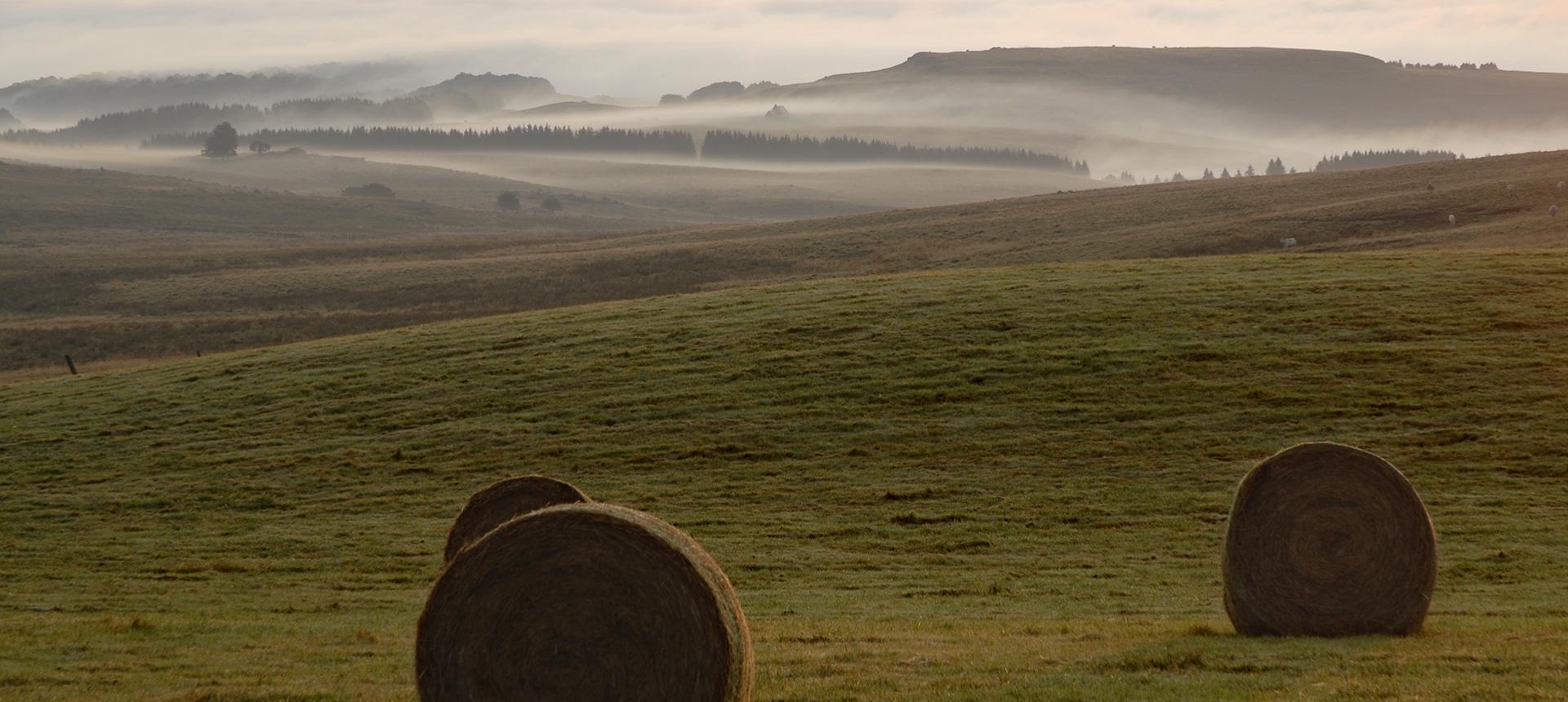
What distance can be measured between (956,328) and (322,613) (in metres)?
20.8

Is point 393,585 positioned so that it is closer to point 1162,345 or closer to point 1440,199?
point 1162,345

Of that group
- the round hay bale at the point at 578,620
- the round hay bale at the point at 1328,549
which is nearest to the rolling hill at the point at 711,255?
the round hay bale at the point at 1328,549

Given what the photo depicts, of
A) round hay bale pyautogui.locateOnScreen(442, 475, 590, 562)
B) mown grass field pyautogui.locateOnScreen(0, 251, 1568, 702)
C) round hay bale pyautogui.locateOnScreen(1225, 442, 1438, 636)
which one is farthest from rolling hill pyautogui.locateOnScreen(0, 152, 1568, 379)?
A: round hay bale pyautogui.locateOnScreen(442, 475, 590, 562)

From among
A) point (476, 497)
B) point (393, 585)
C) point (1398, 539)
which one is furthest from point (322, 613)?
point (1398, 539)

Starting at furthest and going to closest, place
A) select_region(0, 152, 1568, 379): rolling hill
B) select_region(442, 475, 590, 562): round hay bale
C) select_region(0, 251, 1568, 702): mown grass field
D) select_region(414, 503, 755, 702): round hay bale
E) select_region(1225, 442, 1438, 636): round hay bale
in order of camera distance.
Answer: select_region(0, 152, 1568, 379): rolling hill → select_region(442, 475, 590, 562): round hay bale → select_region(1225, 442, 1438, 636): round hay bale → select_region(0, 251, 1568, 702): mown grass field → select_region(414, 503, 755, 702): round hay bale

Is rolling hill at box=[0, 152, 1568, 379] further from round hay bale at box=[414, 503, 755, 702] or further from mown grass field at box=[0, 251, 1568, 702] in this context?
round hay bale at box=[414, 503, 755, 702]

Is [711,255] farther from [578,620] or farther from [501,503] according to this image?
[578,620]

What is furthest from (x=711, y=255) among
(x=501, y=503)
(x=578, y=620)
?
(x=578, y=620)

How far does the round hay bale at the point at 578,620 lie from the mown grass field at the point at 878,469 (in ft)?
5.99

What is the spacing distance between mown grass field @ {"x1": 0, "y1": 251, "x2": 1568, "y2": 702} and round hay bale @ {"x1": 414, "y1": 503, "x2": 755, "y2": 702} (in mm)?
1825

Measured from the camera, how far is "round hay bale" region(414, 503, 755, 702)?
984cm

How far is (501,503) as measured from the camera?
15.4 meters

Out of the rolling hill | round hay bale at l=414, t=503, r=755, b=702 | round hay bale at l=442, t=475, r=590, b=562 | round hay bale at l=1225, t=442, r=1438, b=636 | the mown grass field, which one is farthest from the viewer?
the rolling hill

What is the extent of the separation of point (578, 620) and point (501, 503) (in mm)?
5727
